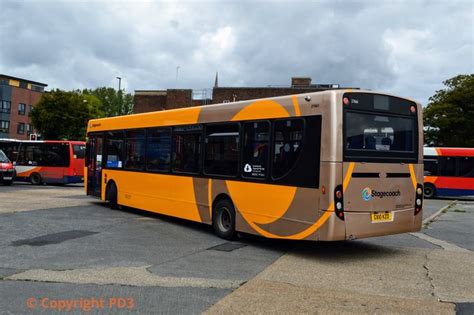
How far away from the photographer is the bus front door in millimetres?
15672

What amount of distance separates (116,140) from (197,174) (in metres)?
4.87

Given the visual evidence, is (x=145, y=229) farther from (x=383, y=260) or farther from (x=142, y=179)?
(x=383, y=260)

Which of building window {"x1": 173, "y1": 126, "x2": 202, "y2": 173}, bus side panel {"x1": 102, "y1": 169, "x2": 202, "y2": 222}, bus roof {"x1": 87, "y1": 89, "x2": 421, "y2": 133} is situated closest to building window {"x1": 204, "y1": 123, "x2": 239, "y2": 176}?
bus roof {"x1": 87, "y1": 89, "x2": 421, "y2": 133}

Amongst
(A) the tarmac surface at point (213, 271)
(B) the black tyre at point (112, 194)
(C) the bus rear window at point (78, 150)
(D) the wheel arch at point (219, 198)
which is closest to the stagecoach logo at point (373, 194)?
(A) the tarmac surface at point (213, 271)

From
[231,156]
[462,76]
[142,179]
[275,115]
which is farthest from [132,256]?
[462,76]

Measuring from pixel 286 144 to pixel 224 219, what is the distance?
2.54 metres

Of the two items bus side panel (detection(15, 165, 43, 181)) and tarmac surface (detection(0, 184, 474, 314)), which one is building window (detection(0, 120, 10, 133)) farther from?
tarmac surface (detection(0, 184, 474, 314))

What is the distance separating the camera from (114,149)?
48.6ft

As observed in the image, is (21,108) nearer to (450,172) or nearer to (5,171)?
(5,171)

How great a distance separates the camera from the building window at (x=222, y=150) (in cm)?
972

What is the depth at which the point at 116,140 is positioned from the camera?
1470cm

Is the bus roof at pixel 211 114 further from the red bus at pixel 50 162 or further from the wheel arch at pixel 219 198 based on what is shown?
the red bus at pixel 50 162

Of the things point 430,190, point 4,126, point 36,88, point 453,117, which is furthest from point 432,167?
point 36,88

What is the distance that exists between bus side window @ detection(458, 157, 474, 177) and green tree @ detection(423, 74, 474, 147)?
14.9m
